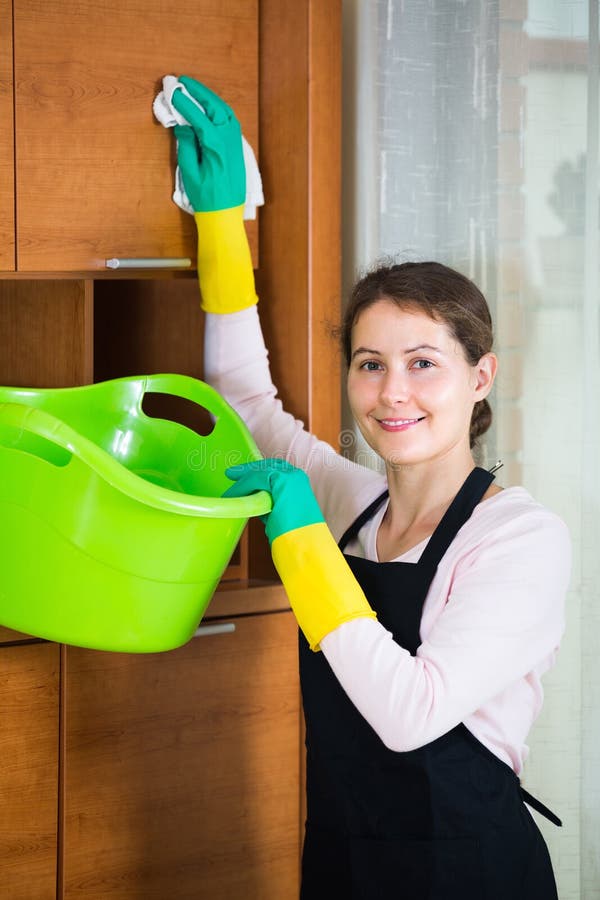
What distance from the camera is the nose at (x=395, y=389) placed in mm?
1288

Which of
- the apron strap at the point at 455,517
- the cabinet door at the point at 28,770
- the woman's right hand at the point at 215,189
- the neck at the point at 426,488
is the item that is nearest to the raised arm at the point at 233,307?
the woman's right hand at the point at 215,189

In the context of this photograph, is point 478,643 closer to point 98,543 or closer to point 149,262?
point 98,543

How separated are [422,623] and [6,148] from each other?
0.95 m

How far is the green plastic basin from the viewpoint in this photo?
1.17 metres

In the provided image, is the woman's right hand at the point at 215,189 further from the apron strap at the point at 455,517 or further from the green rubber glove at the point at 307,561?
the apron strap at the point at 455,517

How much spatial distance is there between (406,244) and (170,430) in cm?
54

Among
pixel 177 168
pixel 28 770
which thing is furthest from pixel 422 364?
pixel 28 770

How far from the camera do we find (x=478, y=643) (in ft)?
3.73

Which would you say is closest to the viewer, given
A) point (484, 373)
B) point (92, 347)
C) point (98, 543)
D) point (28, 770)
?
point (98, 543)

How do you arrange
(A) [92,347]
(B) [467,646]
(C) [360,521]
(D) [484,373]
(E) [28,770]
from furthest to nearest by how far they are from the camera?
(A) [92,347] < (E) [28,770] < (C) [360,521] < (D) [484,373] < (B) [467,646]

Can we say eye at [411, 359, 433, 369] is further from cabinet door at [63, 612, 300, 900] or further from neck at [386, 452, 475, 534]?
cabinet door at [63, 612, 300, 900]

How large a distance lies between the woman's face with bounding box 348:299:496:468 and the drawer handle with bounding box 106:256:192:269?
455 mm

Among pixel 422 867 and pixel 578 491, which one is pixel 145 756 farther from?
pixel 578 491

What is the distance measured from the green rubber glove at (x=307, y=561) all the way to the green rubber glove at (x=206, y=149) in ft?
1.79
